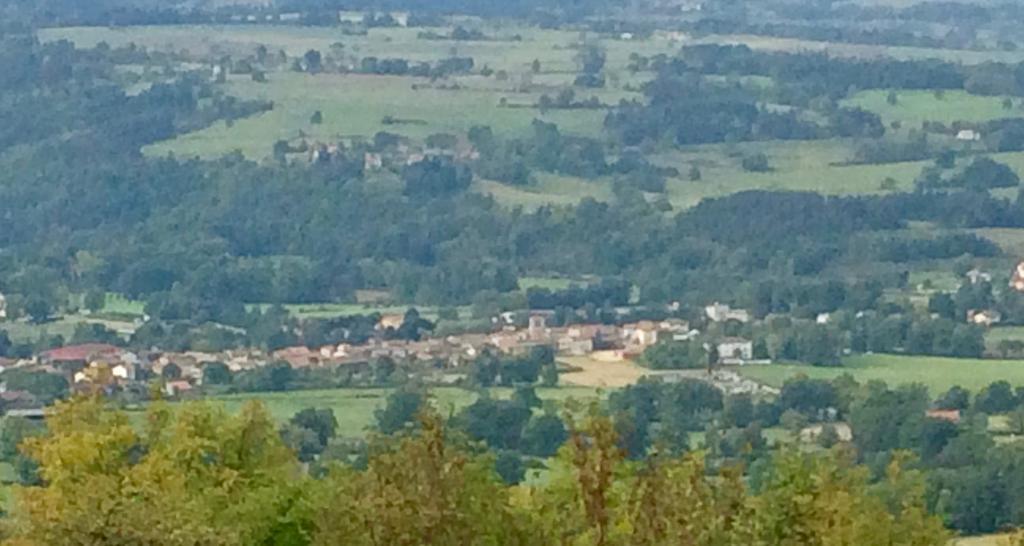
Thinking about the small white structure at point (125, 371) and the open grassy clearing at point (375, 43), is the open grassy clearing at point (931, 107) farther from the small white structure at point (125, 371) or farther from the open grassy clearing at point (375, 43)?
the small white structure at point (125, 371)

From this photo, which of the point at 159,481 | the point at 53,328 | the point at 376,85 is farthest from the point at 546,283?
the point at 159,481

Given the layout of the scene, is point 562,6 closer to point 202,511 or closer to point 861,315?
point 861,315

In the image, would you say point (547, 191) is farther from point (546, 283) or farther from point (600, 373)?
point (600, 373)

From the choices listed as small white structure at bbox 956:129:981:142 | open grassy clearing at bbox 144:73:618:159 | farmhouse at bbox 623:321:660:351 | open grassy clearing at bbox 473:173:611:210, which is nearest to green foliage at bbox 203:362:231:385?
farmhouse at bbox 623:321:660:351

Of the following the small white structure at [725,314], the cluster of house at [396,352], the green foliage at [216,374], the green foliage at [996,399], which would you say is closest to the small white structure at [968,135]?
the small white structure at [725,314]

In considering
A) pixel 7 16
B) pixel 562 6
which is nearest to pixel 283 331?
pixel 7 16

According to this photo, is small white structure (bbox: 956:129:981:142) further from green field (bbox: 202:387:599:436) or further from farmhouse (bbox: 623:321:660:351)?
green field (bbox: 202:387:599:436)
